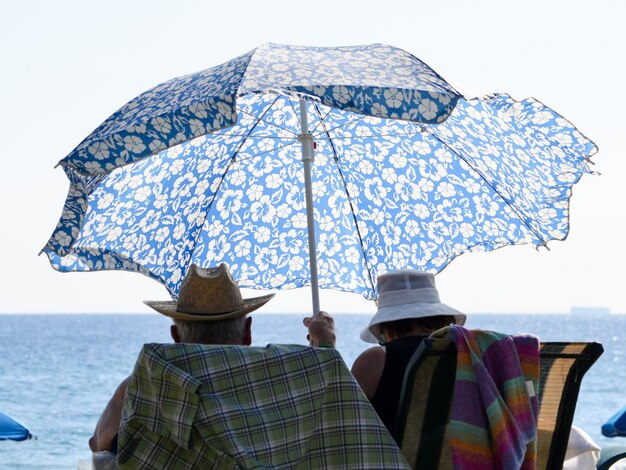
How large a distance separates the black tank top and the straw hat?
454mm

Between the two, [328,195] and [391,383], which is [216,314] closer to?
[391,383]

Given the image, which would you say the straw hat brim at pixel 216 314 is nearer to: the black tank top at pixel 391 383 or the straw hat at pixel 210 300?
A: the straw hat at pixel 210 300

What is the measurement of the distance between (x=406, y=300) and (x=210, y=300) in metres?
0.63

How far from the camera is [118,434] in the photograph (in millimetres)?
2723

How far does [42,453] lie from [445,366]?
52.0 feet

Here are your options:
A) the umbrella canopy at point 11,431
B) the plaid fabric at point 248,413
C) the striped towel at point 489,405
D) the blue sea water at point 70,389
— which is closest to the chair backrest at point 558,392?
the striped towel at point 489,405

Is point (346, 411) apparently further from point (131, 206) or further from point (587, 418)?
point (587, 418)

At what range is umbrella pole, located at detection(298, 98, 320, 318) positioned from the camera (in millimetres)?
4090

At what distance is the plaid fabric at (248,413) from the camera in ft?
8.73

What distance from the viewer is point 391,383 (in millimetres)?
3062

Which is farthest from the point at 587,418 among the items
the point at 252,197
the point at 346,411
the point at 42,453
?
the point at 346,411

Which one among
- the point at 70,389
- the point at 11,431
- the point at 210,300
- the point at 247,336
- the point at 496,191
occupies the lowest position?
the point at 70,389

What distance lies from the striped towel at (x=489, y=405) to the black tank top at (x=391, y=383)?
0.16m

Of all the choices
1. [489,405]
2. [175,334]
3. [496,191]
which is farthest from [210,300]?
[496,191]
